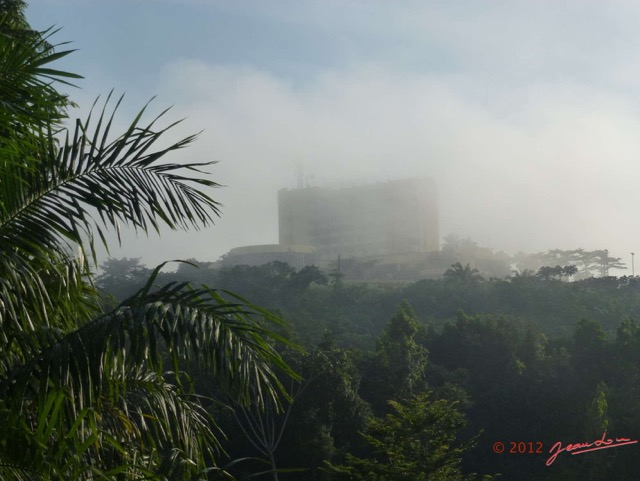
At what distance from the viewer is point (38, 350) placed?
3.81 metres

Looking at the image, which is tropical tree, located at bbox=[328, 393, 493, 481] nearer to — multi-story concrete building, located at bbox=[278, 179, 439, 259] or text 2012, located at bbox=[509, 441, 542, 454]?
text 2012, located at bbox=[509, 441, 542, 454]

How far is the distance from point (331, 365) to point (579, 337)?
11943 millimetres

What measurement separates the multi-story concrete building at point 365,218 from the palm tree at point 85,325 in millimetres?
92140

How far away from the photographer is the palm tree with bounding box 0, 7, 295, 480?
3457 millimetres

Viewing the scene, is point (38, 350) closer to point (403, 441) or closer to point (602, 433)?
point (403, 441)

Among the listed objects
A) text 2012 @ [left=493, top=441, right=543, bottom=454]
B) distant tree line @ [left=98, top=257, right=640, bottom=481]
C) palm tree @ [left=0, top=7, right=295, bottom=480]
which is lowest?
text 2012 @ [left=493, top=441, right=543, bottom=454]

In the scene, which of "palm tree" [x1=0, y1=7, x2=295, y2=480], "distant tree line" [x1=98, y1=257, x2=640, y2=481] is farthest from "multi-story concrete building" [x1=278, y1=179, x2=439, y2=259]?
"palm tree" [x1=0, y1=7, x2=295, y2=480]

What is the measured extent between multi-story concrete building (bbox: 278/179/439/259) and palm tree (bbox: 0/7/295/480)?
302ft

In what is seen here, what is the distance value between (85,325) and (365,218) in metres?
94.5

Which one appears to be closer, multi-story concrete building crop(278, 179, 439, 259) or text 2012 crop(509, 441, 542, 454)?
text 2012 crop(509, 441, 542, 454)

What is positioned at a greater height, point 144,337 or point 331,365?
Result: point 144,337

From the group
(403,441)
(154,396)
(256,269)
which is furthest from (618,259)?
(154,396)
